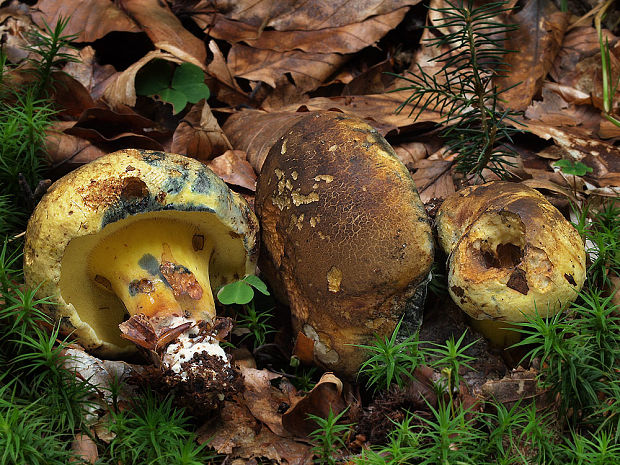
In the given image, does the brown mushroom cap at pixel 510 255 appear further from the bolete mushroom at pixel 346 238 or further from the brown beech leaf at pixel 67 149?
the brown beech leaf at pixel 67 149

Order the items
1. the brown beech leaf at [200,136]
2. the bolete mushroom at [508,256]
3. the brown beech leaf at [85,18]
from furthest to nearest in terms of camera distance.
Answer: the brown beech leaf at [85,18] → the brown beech leaf at [200,136] → the bolete mushroom at [508,256]

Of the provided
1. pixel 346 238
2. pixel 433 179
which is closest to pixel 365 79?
pixel 433 179

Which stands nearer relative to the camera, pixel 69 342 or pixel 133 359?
pixel 69 342

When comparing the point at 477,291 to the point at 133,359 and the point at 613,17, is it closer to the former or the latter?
the point at 133,359

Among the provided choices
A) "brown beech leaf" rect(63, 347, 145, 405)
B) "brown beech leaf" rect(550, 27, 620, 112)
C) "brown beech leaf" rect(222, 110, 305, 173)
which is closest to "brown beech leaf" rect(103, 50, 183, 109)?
"brown beech leaf" rect(222, 110, 305, 173)

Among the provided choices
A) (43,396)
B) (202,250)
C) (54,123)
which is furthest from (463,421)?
(54,123)

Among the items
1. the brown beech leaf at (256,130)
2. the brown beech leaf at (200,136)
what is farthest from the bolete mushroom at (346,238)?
the brown beech leaf at (200,136)
